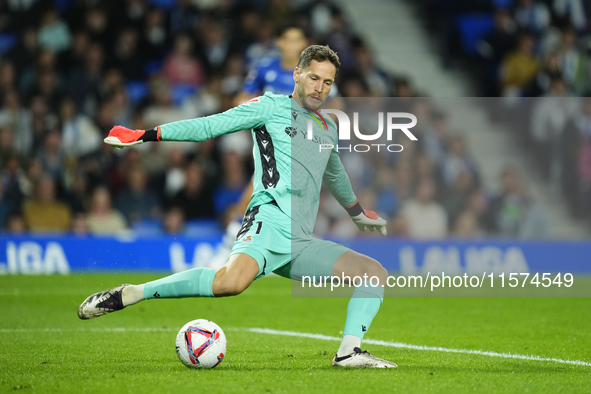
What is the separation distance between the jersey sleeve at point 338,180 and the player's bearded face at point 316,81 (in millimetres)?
445

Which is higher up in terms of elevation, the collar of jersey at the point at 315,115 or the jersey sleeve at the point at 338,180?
the collar of jersey at the point at 315,115

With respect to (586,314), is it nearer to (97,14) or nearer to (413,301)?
(413,301)

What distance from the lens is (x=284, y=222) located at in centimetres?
531

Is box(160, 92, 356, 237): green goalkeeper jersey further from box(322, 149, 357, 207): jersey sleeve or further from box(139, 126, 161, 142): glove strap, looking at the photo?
box(139, 126, 161, 142): glove strap

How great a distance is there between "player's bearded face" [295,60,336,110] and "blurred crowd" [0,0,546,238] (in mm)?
6951

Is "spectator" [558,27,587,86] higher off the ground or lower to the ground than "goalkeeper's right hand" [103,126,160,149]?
higher

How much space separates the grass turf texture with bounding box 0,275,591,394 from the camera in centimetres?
471

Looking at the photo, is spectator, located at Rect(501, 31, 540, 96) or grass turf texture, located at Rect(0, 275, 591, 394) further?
spectator, located at Rect(501, 31, 540, 96)

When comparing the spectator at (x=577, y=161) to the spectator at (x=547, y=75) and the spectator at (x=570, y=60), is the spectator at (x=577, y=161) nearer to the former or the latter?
the spectator at (x=547, y=75)

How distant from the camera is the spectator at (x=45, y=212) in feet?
42.0

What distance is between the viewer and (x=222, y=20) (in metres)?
15.9

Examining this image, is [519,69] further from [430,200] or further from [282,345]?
[282,345]

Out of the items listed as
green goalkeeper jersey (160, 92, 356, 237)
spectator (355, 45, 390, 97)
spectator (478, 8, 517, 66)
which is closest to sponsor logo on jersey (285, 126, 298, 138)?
green goalkeeper jersey (160, 92, 356, 237)

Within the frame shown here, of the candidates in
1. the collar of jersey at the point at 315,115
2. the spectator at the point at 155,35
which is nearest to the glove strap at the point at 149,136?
the collar of jersey at the point at 315,115
